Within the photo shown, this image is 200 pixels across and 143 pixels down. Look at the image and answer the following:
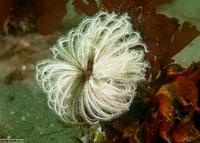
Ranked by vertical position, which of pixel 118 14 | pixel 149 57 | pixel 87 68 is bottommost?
pixel 87 68

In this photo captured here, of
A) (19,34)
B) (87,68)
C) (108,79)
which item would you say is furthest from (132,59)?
(19,34)

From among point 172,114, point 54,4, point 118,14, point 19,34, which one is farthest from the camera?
point 19,34

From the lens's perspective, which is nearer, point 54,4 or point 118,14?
point 118,14

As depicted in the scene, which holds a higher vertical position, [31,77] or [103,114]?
[103,114]

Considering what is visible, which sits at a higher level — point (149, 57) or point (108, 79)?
point (149, 57)

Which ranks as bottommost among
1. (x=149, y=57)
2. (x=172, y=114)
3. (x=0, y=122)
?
(x=0, y=122)

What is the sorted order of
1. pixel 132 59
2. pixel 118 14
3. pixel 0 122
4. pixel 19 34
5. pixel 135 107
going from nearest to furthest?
pixel 132 59 → pixel 135 107 → pixel 118 14 → pixel 0 122 → pixel 19 34

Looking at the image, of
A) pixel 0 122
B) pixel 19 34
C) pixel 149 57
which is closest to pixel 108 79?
pixel 149 57

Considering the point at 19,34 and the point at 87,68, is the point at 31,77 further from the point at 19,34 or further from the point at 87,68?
the point at 87,68

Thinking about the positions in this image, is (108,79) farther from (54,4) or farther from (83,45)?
(54,4)
